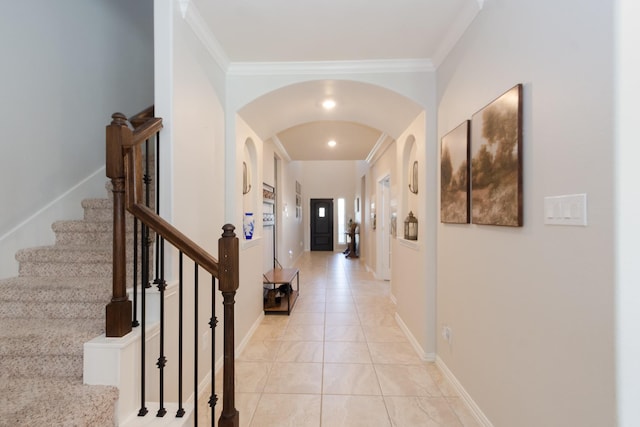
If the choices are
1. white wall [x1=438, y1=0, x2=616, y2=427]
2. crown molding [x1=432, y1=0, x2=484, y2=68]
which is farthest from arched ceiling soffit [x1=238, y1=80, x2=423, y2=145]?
white wall [x1=438, y1=0, x2=616, y2=427]

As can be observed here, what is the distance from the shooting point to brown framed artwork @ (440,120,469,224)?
6.57 ft

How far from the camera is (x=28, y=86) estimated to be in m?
2.11

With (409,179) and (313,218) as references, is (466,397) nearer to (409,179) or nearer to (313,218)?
(409,179)

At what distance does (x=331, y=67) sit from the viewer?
2.69 m

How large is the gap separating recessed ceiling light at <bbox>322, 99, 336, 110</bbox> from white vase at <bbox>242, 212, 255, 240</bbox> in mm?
1459

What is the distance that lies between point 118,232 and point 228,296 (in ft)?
1.99

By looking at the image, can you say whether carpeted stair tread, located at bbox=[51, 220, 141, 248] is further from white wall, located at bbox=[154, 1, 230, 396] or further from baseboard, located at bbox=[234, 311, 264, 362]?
baseboard, located at bbox=[234, 311, 264, 362]

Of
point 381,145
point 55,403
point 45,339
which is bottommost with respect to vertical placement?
point 55,403

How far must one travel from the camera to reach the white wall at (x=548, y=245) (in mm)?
1022

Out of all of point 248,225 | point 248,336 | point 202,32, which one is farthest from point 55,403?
point 202,32

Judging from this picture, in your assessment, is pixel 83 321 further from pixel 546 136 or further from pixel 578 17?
pixel 578 17

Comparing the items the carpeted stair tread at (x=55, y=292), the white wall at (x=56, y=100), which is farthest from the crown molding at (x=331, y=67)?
the carpeted stair tread at (x=55, y=292)

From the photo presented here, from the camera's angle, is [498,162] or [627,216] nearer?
[627,216]

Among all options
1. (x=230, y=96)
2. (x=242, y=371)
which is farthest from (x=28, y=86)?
(x=242, y=371)
